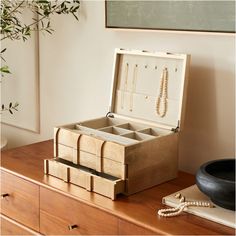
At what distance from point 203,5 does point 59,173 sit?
0.68 m

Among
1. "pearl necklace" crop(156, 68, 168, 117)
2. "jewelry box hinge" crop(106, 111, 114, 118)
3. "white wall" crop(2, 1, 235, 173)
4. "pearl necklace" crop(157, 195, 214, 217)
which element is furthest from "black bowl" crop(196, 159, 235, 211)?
"jewelry box hinge" crop(106, 111, 114, 118)

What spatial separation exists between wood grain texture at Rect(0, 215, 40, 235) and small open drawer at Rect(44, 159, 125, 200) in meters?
0.20

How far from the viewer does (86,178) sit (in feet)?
4.67

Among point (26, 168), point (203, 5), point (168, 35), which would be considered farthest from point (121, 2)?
point (26, 168)

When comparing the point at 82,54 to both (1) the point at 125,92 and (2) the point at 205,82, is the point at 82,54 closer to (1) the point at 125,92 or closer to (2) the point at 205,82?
(1) the point at 125,92

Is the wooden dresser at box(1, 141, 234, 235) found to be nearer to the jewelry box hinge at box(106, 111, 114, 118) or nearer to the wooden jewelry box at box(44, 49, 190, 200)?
the wooden jewelry box at box(44, 49, 190, 200)

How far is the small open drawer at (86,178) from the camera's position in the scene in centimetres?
137

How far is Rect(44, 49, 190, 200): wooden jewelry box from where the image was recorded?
4.58 feet

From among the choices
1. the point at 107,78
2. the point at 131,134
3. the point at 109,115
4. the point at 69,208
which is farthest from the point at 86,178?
the point at 107,78

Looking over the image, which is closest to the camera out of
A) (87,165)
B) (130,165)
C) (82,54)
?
(130,165)

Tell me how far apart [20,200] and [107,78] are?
0.57 m

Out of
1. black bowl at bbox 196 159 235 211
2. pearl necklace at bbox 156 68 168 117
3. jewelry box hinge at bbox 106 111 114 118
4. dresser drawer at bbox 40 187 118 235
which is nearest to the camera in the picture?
black bowl at bbox 196 159 235 211

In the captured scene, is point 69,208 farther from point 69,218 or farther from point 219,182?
point 219,182

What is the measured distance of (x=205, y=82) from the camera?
5.14ft
